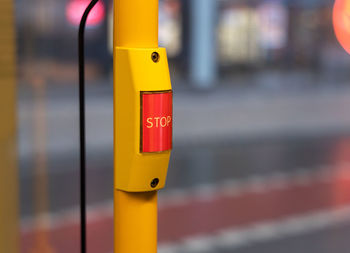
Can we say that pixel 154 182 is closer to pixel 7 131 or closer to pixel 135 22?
pixel 135 22

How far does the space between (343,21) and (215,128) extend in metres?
11.6

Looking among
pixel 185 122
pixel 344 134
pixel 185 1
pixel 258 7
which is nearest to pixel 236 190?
pixel 185 122

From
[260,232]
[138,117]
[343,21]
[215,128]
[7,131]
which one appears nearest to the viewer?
[138,117]

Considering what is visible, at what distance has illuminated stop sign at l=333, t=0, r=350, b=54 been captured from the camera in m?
2.09

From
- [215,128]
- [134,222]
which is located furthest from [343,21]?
[215,128]

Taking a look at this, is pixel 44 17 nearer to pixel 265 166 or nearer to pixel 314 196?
pixel 314 196

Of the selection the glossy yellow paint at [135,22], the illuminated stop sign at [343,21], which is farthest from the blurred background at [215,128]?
the illuminated stop sign at [343,21]

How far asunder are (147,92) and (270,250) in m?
5.03

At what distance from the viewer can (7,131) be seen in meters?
2.23

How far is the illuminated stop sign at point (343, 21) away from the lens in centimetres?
209

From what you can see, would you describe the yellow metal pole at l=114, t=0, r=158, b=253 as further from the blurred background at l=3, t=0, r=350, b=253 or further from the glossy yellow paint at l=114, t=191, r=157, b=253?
the blurred background at l=3, t=0, r=350, b=253

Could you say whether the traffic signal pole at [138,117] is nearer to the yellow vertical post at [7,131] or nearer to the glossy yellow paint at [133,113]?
the glossy yellow paint at [133,113]

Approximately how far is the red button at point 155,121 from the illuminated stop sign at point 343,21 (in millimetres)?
635

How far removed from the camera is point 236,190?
8977mm
